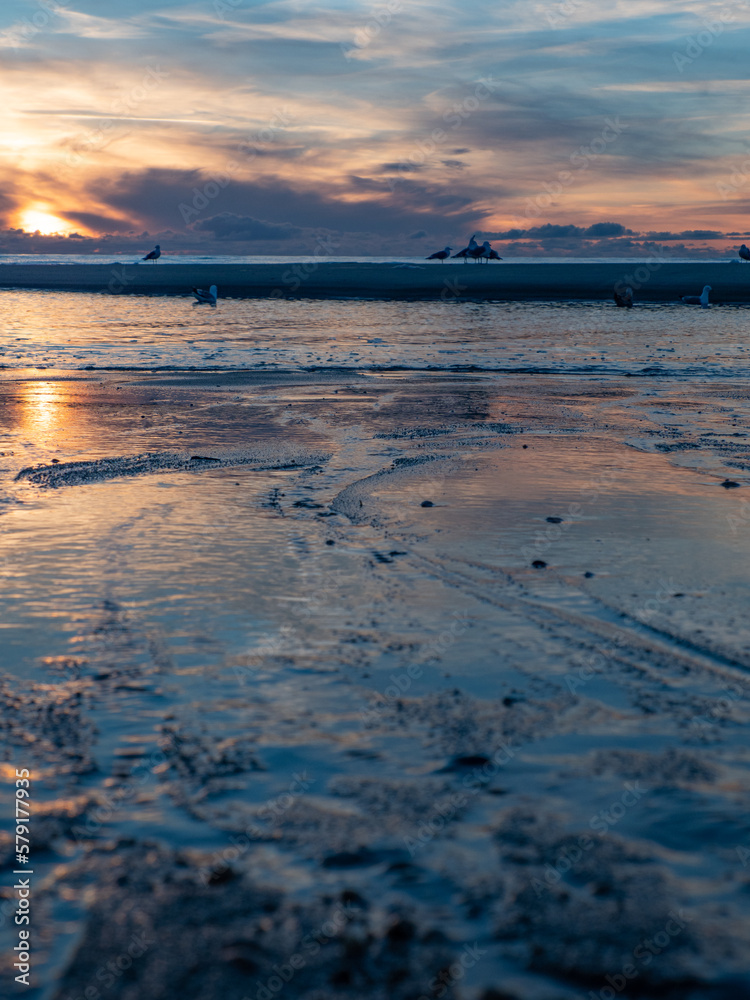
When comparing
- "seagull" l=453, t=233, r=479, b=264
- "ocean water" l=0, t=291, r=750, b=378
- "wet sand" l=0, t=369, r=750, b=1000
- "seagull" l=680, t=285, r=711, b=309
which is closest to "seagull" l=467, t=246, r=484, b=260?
"seagull" l=453, t=233, r=479, b=264

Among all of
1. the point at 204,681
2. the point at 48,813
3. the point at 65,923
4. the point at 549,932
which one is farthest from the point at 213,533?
the point at 549,932

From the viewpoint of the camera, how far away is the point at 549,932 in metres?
2.61

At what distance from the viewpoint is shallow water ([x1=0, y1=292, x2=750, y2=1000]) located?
8.56ft

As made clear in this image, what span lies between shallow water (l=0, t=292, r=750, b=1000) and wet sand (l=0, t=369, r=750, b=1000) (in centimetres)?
1

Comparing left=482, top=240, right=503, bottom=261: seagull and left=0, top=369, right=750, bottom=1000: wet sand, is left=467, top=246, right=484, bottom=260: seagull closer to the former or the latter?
left=482, top=240, right=503, bottom=261: seagull

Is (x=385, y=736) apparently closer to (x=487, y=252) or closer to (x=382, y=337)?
(x=382, y=337)

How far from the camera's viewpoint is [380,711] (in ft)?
12.5

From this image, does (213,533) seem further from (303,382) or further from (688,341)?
(688,341)

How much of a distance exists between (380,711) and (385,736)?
8.0 inches

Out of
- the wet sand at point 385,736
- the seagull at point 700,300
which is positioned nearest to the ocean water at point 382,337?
the seagull at point 700,300

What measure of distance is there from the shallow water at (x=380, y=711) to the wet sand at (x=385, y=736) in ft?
0.04

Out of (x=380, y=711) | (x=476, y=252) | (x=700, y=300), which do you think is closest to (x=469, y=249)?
(x=476, y=252)

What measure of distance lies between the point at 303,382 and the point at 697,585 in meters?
10.6

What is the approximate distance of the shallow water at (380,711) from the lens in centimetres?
261
